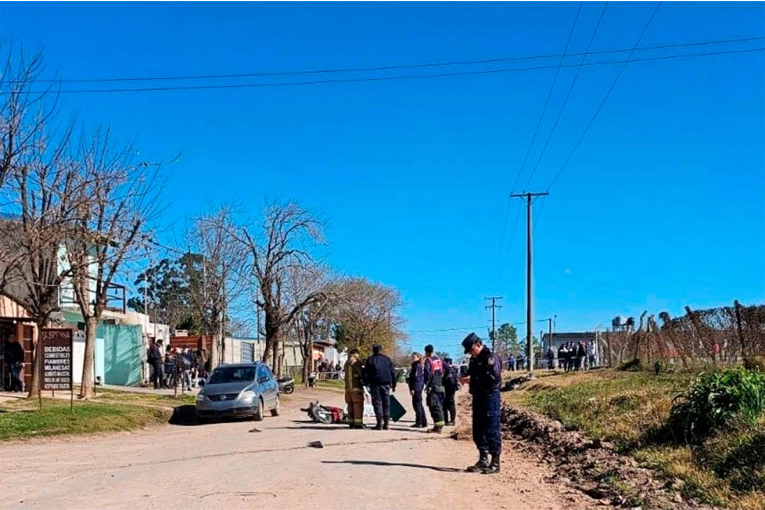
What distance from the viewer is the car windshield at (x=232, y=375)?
73.8 feet

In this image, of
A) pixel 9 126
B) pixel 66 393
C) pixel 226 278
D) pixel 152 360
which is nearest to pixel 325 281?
pixel 226 278

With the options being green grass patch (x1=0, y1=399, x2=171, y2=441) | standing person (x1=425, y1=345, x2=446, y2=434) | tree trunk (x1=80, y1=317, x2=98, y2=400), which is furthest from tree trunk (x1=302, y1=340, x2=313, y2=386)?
standing person (x1=425, y1=345, x2=446, y2=434)

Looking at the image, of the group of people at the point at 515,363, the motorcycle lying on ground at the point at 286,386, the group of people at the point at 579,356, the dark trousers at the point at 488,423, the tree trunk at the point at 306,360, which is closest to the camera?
the dark trousers at the point at 488,423

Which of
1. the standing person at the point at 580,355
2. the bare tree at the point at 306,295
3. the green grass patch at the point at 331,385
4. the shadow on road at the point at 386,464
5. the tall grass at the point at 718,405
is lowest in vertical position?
the green grass patch at the point at 331,385

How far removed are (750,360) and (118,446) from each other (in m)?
12.6

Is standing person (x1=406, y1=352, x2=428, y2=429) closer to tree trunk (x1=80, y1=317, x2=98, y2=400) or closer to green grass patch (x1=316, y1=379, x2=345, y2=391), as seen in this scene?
tree trunk (x1=80, y1=317, x2=98, y2=400)

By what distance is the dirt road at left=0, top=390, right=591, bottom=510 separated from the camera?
901cm

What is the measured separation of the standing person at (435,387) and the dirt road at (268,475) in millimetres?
1220

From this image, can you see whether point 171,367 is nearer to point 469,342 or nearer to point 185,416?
point 185,416

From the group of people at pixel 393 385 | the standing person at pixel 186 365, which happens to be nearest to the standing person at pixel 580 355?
the standing person at pixel 186 365

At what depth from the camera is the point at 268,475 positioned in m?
10.9

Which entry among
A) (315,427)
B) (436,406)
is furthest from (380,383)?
(315,427)

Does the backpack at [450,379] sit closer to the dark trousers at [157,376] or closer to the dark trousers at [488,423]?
the dark trousers at [488,423]

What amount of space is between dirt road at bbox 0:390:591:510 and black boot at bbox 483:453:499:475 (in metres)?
0.24
